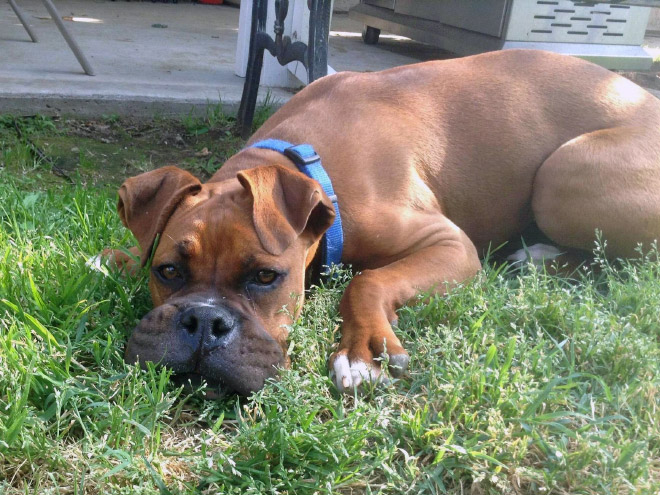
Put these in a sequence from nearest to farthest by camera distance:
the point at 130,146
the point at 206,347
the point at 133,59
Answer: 1. the point at 206,347
2. the point at 130,146
3. the point at 133,59

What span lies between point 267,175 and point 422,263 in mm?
866

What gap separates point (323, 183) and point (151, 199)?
731 millimetres

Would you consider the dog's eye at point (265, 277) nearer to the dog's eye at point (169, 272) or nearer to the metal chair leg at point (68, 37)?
the dog's eye at point (169, 272)

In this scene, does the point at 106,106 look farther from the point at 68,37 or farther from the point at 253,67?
the point at 253,67

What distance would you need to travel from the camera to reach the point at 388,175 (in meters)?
3.43

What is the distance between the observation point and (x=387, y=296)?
→ 2889mm

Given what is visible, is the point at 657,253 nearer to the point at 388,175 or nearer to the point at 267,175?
the point at 388,175

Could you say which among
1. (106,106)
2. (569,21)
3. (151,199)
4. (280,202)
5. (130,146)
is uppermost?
(569,21)

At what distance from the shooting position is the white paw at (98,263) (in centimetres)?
305

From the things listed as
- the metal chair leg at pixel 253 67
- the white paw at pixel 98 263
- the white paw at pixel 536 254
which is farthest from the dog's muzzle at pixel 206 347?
the metal chair leg at pixel 253 67

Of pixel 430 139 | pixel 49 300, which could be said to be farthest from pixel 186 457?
pixel 430 139

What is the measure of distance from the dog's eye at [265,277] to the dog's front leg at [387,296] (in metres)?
0.34

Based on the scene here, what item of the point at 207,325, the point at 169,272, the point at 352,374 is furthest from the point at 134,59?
the point at 352,374

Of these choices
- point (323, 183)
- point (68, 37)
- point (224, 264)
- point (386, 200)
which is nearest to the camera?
point (224, 264)
